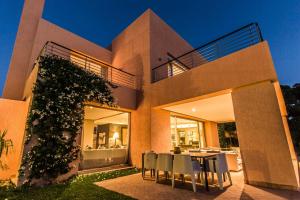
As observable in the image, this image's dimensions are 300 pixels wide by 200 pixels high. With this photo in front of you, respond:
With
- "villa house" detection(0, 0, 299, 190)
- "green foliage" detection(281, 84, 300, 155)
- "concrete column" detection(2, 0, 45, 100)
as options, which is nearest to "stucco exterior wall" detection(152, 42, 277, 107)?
"villa house" detection(0, 0, 299, 190)

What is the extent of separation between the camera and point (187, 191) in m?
3.59

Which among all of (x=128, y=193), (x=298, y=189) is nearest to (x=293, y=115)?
(x=298, y=189)

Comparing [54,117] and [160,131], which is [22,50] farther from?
[160,131]

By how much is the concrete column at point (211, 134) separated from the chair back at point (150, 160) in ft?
23.5

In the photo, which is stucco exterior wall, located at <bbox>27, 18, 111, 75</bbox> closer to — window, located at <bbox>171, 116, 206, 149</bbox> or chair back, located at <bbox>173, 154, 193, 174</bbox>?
window, located at <bbox>171, 116, 206, 149</bbox>

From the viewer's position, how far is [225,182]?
426cm

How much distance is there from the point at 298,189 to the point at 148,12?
8372mm

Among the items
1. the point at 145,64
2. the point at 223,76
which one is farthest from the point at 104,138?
the point at 223,76

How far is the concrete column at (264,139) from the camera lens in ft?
11.7

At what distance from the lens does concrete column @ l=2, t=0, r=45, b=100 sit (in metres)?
6.43

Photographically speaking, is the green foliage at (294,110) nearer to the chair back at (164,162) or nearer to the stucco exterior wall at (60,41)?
the chair back at (164,162)

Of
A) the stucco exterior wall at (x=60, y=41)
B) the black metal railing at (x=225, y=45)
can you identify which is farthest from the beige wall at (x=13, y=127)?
the black metal railing at (x=225, y=45)

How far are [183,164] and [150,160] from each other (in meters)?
1.28

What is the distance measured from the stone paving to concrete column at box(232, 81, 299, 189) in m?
0.29
